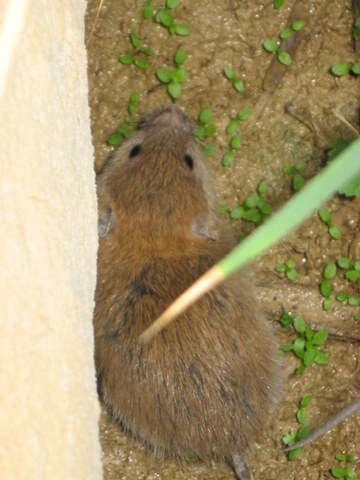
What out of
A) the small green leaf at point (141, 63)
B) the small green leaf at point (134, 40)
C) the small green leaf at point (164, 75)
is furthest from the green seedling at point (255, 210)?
the small green leaf at point (134, 40)

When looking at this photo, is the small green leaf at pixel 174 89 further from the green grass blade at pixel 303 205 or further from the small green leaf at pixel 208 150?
the green grass blade at pixel 303 205

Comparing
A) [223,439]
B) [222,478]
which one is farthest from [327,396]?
[223,439]

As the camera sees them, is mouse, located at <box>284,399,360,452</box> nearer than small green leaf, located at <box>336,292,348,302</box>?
Yes

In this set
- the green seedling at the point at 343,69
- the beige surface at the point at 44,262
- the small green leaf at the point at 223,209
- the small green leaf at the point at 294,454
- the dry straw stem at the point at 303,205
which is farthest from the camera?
the green seedling at the point at 343,69

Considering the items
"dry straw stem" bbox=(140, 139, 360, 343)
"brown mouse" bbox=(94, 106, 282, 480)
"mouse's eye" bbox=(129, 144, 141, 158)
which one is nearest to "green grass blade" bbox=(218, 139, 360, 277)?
"dry straw stem" bbox=(140, 139, 360, 343)

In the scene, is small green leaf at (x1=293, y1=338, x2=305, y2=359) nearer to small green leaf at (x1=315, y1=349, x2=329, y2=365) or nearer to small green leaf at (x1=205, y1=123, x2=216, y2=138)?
small green leaf at (x1=315, y1=349, x2=329, y2=365)
